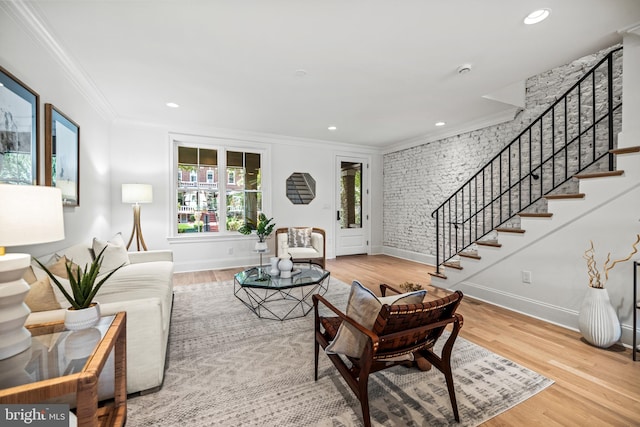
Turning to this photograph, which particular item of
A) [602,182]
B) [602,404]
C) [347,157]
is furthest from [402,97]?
[602,404]

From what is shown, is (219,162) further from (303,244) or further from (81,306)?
(81,306)

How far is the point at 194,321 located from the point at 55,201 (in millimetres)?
Result: 1913

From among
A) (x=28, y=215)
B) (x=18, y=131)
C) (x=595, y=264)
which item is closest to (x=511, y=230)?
(x=595, y=264)

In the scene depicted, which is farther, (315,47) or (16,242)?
(315,47)

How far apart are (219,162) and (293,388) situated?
14.4ft

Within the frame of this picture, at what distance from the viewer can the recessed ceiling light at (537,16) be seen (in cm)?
207

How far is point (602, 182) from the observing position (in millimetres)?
2531

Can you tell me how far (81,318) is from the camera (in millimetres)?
1368

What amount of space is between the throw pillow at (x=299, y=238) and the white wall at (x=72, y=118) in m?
2.80

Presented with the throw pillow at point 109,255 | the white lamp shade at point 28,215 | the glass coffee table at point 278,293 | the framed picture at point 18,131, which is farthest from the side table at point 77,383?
the throw pillow at point 109,255

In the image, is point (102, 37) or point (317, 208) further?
point (317, 208)

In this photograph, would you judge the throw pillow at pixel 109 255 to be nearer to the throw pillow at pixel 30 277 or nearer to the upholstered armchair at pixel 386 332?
the throw pillow at pixel 30 277

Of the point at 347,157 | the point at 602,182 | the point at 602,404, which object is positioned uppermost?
the point at 347,157

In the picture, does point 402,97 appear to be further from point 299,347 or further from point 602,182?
point 299,347
